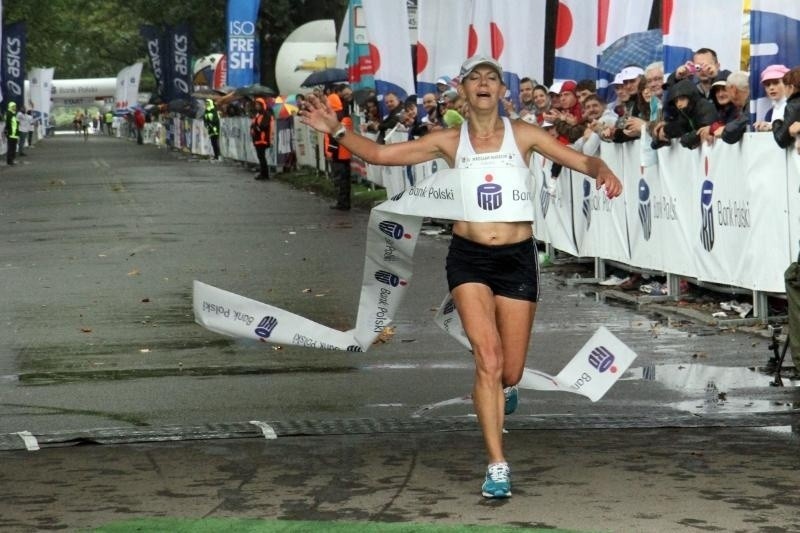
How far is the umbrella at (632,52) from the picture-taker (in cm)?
1878

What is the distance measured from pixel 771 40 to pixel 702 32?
2720 millimetres

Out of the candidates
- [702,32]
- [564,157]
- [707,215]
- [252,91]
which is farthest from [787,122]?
[252,91]

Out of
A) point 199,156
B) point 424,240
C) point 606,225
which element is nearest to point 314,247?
point 424,240

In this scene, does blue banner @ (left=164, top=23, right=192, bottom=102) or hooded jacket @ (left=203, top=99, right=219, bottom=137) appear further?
blue banner @ (left=164, top=23, right=192, bottom=102)

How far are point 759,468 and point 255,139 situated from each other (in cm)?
3580

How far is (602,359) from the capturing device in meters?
8.84

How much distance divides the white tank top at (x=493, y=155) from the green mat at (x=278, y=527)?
186cm

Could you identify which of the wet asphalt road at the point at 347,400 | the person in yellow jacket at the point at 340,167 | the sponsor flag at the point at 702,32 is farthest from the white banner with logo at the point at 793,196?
the person in yellow jacket at the point at 340,167

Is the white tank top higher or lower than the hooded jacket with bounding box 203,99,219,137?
higher

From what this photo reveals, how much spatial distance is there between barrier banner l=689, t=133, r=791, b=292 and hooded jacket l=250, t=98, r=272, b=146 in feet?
94.2

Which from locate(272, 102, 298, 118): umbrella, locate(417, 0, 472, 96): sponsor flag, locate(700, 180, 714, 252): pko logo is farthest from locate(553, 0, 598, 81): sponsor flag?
locate(272, 102, 298, 118): umbrella

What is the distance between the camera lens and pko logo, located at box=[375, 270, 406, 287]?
9.05 meters

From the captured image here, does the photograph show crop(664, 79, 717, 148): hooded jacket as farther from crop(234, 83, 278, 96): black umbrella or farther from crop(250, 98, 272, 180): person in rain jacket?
crop(234, 83, 278, 96): black umbrella

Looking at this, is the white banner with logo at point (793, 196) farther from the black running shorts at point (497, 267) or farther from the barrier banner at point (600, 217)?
the black running shorts at point (497, 267)
